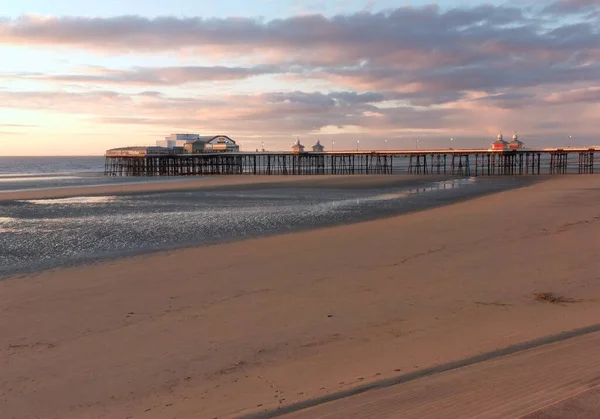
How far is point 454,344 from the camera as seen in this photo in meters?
6.54

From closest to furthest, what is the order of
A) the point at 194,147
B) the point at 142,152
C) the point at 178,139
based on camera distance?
the point at 142,152 → the point at 194,147 → the point at 178,139

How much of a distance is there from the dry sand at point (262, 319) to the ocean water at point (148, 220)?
2.03 meters

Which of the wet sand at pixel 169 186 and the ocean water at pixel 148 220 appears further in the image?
the wet sand at pixel 169 186

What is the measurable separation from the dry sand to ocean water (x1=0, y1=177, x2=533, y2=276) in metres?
2.03

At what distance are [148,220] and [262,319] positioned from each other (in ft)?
46.9

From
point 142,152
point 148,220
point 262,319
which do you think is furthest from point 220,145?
point 262,319

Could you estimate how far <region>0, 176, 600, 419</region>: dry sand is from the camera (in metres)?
5.48

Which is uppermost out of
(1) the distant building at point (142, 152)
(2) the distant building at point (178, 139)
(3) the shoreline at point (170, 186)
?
(2) the distant building at point (178, 139)

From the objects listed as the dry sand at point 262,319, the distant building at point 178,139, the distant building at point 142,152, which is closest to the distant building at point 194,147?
the distant building at point 142,152

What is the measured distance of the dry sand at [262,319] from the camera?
5477mm

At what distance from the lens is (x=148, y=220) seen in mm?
21078

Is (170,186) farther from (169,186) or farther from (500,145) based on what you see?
(500,145)

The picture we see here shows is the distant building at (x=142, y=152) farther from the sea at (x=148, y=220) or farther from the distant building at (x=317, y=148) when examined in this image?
the sea at (x=148, y=220)

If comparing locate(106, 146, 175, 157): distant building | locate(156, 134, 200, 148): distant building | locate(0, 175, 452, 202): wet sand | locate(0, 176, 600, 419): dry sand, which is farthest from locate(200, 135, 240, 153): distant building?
locate(0, 176, 600, 419): dry sand
